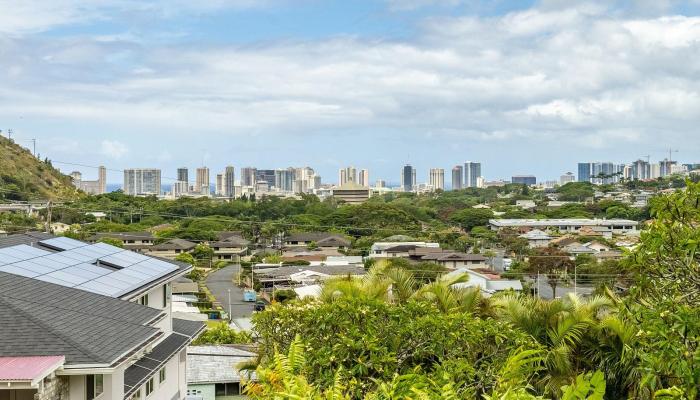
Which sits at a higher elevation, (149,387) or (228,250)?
(149,387)

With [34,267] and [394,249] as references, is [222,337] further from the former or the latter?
[394,249]

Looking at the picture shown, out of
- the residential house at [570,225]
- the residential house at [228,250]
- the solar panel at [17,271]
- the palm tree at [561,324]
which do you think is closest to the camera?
the palm tree at [561,324]

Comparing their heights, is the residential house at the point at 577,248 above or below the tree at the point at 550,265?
below

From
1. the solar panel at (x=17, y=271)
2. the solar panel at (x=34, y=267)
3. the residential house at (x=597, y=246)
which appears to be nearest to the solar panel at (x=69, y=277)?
the solar panel at (x=34, y=267)

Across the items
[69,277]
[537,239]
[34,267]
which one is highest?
[34,267]

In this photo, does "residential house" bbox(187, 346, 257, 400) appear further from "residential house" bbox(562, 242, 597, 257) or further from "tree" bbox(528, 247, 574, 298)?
"residential house" bbox(562, 242, 597, 257)

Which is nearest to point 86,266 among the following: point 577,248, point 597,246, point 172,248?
point 172,248

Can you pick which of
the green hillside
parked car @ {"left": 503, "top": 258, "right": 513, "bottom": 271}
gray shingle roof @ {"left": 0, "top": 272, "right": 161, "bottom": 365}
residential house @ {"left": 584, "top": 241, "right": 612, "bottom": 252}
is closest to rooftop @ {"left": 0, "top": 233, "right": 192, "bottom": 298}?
gray shingle roof @ {"left": 0, "top": 272, "right": 161, "bottom": 365}

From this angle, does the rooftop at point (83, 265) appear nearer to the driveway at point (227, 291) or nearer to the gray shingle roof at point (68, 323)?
the gray shingle roof at point (68, 323)
